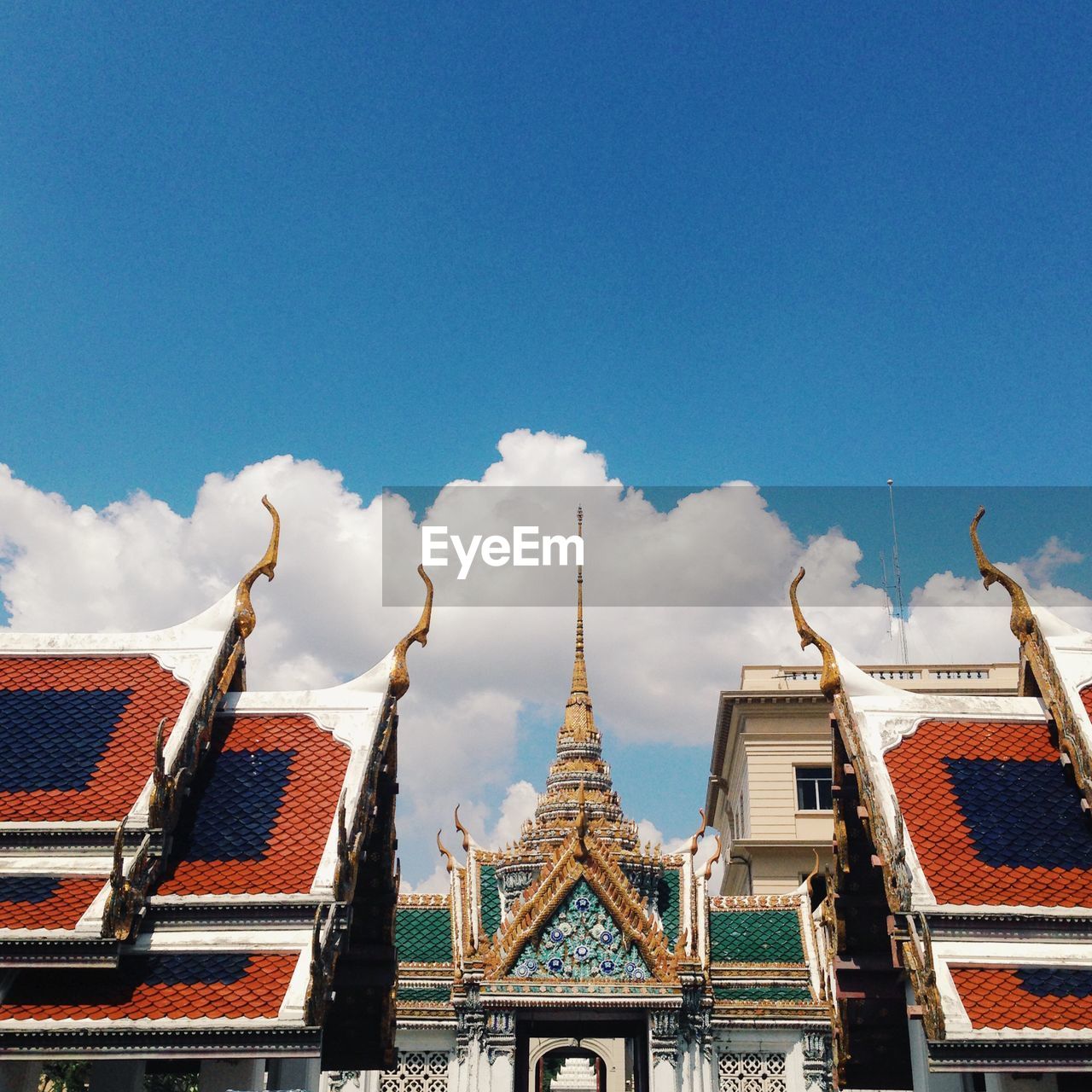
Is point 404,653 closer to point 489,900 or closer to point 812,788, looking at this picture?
point 489,900

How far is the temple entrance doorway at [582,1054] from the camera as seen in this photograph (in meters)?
18.3

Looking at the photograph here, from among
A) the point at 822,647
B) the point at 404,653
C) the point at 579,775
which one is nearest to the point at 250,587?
the point at 404,653

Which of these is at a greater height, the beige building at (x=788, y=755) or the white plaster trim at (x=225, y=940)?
the beige building at (x=788, y=755)

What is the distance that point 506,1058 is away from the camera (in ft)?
58.6

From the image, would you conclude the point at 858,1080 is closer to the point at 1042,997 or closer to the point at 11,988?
the point at 1042,997

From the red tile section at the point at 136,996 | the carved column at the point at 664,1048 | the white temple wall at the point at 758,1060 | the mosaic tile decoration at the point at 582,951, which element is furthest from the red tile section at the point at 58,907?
the white temple wall at the point at 758,1060

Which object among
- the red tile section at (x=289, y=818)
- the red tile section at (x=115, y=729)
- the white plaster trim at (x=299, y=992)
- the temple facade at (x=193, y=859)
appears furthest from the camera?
the red tile section at (x=115, y=729)

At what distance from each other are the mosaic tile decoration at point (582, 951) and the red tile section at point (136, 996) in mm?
9470

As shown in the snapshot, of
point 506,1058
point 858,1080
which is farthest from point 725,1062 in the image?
point 858,1080

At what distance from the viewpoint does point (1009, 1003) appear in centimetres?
856

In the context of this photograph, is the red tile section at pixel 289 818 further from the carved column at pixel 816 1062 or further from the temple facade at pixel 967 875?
the carved column at pixel 816 1062

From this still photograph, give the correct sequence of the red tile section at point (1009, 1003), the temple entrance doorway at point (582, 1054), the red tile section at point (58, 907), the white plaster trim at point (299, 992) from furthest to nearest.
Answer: the temple entrance doorway at point (582, 1054), the red tile section at point (58, 907), the white plaster trim at point (299, 992), the red tile section at point (1009, 1003)

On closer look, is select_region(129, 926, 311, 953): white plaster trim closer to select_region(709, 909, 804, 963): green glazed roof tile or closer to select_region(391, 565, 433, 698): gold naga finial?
select_region(391, 565, 433, 698): gold naga finial

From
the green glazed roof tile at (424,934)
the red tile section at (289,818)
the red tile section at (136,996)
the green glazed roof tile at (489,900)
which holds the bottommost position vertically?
the red tile section at (136,996)
